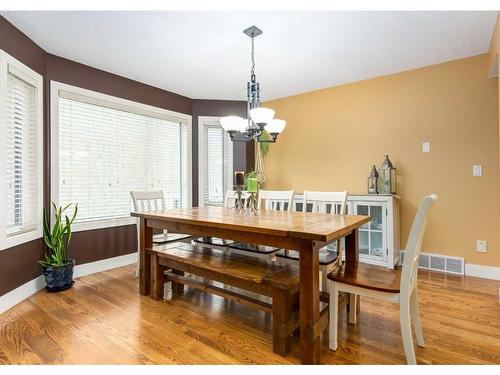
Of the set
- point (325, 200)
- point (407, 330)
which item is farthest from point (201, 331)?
point (325, 200)

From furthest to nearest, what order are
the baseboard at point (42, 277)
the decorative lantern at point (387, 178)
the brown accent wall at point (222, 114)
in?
the brown accent wall at point (222, 114) < the decorative lantern at point (387, 178) < the baseboard at point (42, 277)

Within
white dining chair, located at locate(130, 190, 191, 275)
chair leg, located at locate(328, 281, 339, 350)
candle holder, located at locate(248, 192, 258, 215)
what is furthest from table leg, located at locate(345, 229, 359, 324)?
white dining chair, located at locate(130, 190, 191, 275)

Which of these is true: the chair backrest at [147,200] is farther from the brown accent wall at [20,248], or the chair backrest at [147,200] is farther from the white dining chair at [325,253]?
the white dining chair at [325,253]

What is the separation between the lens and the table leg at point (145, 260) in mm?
2650

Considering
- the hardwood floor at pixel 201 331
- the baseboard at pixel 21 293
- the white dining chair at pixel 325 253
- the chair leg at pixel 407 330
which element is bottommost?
the hardwood floor at pixel 201 331

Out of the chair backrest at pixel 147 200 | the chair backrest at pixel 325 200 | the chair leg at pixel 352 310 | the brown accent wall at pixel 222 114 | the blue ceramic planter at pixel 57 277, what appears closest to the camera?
the chair leg at pixel 352 310

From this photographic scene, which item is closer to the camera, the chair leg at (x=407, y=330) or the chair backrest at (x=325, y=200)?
the chair leg at (x=407, y=330)

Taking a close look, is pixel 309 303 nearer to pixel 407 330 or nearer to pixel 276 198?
pixel 407 330

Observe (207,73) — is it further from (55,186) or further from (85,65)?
(55,186)

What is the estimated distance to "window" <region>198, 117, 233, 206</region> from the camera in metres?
4.63

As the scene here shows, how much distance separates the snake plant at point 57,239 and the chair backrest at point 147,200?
0.60 m

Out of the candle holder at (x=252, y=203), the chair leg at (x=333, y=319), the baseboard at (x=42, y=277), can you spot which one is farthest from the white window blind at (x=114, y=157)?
the chair leg at (x=333, y=319)

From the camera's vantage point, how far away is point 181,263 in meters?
2.34

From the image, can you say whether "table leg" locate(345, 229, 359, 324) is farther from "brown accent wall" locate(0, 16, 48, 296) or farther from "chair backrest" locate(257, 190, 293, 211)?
"brown accent wall" locate(0, 16, 48, 296)
